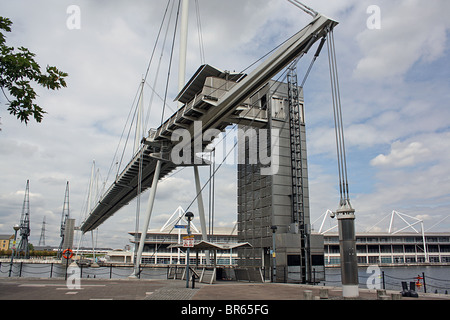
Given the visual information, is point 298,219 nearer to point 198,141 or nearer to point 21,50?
point 198,141

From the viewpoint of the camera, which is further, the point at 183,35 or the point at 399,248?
the point at 399,248

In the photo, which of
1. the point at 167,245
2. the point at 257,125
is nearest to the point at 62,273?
the point at 257,125

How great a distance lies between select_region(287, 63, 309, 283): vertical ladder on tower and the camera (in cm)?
2966

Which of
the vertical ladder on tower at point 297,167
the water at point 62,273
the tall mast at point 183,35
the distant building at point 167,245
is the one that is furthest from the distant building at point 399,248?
the tall mast at point 183,35

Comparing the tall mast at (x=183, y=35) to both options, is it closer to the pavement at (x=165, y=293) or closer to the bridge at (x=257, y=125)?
the bridge at (x=257, y=125)

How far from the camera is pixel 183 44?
34.4m

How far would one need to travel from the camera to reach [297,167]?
105ft

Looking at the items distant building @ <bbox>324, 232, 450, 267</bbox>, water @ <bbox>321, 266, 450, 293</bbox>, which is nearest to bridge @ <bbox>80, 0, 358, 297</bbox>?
water @ <bbox>321, 266, 450, 293</bbox>

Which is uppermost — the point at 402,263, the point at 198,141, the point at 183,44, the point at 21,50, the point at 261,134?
the point at 183,44

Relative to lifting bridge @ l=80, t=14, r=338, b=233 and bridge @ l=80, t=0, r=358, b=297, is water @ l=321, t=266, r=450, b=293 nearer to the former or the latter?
bridge @ l=80, t=0, r=358, b=297

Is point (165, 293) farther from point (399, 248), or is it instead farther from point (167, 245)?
point (399, 248)

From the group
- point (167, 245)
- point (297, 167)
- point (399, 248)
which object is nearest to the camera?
point (297, 167)

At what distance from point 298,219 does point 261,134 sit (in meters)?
8.62
